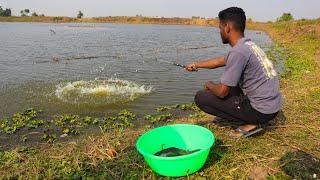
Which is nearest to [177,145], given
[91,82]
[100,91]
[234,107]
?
[234,107]

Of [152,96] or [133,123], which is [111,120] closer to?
[133,123]

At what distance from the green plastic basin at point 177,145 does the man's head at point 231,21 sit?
142cm

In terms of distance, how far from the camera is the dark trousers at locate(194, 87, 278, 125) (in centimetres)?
503

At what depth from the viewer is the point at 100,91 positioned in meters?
11.0

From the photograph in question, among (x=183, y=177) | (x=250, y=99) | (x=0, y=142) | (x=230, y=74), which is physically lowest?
(x=0, y=142)

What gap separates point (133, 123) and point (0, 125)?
3.02 metres

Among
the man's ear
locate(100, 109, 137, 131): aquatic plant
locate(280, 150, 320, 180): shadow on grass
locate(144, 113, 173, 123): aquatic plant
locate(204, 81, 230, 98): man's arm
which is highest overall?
the man's ear

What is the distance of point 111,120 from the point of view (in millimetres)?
8172

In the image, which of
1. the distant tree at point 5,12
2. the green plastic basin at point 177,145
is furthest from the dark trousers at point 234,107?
the distant tree at point 5,12

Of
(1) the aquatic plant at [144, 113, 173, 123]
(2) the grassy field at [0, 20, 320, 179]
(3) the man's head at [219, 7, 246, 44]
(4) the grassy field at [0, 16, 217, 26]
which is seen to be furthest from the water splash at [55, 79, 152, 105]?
(4) the grassy field at [0, 16, 217, 26]

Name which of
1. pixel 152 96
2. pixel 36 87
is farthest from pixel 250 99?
pixel 36 87

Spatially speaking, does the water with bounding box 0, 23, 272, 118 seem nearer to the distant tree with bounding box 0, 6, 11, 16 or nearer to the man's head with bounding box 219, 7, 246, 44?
the man's head with bounding box 219, 7, 246, 44

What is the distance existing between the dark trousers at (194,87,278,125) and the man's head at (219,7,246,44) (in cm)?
85

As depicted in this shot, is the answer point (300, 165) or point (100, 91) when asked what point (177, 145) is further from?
point (100, 91)
